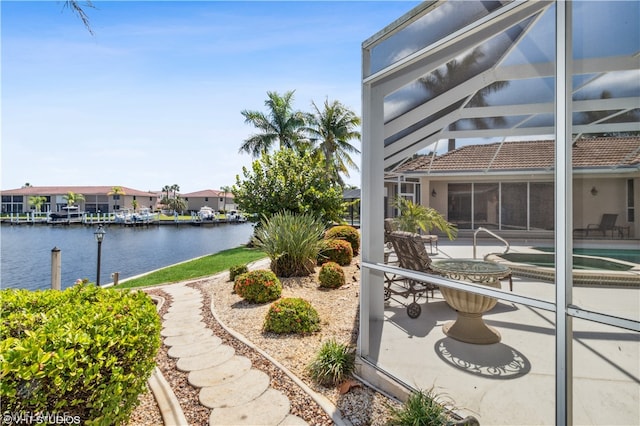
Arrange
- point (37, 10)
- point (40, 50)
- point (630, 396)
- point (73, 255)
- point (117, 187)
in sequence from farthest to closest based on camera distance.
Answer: point (117, 187)
point (73, 255)
point (40, 50)
point (37, 10)
point (630, 396)

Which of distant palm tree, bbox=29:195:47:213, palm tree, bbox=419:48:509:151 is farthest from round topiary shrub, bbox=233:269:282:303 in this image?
distant palm tree, bbox=29:195:47:213

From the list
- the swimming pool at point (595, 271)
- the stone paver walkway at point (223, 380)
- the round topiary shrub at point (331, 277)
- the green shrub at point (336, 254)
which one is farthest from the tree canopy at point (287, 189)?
the swimming pool at point (595, 271)

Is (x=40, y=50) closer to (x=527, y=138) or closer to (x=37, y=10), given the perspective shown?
(x=37, y=10)

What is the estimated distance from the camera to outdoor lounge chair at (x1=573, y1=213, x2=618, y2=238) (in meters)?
2.04

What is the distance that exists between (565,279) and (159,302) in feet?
24.7

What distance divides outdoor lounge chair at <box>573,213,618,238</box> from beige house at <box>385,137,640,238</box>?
0.02 m

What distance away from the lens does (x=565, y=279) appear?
200cm

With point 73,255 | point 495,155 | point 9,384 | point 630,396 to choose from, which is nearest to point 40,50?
point 9,384

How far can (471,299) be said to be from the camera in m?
3.06

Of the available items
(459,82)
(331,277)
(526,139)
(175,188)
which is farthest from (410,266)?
(175,188)

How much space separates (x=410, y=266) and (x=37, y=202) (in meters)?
89.2

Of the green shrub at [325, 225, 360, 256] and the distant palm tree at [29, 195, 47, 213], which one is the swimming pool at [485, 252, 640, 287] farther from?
the distant palm tree at [29, 195, 47, 213]

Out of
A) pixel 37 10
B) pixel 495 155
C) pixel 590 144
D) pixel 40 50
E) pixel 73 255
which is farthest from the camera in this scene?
pixel 73 255

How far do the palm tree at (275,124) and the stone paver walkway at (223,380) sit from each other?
26343mm
